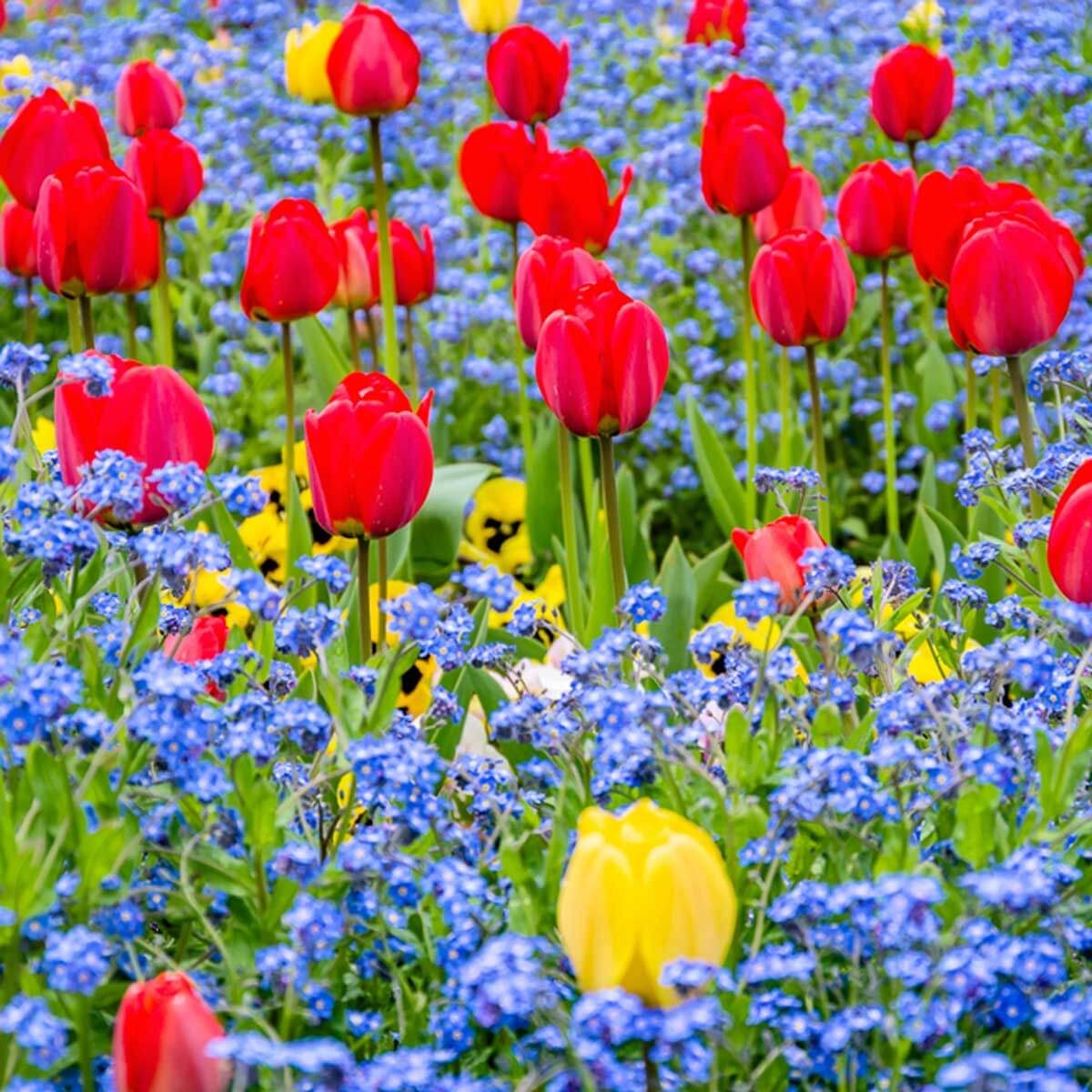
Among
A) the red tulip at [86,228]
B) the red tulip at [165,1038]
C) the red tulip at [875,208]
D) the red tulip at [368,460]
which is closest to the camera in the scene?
the red tulip at [165,1038]

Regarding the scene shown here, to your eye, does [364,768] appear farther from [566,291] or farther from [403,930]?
[566,291]

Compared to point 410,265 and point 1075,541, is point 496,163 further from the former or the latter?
point 1075,541

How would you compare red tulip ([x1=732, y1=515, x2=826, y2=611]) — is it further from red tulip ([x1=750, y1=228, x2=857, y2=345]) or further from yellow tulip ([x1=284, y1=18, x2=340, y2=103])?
yellow tulip ([x1=284, y1=18, x2=340, y2=103])

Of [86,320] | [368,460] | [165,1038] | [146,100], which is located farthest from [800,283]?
[165,1038]

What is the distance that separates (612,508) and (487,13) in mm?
1827

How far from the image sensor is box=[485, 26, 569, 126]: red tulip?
2.91 m

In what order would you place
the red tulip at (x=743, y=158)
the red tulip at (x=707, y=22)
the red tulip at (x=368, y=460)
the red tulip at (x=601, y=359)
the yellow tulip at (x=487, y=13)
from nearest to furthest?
the red tulip at (x=368, y=460) < the red tulip at (x=601, y=359) < the red tulip at (x=743, y=158) < the yellow tulip at (x=487, y=13) < the red tulip at (x=707, y=22)

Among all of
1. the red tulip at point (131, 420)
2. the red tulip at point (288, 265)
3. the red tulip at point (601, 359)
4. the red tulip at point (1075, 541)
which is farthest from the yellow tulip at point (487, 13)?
the red tulip at point (1075, 541)

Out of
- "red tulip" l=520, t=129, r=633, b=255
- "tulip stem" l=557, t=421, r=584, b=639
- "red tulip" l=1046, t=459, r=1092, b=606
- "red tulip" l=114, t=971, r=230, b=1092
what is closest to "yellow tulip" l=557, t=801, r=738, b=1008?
"red tulip" l=114, t=971, r=230, b=1092

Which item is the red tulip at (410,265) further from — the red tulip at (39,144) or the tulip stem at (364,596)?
the tulip stem at (364,596)

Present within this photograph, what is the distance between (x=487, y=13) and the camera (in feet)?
12.1

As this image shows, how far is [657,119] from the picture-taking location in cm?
499

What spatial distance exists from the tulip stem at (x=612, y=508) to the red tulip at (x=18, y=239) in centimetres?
125

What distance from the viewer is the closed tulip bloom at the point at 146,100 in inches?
123
